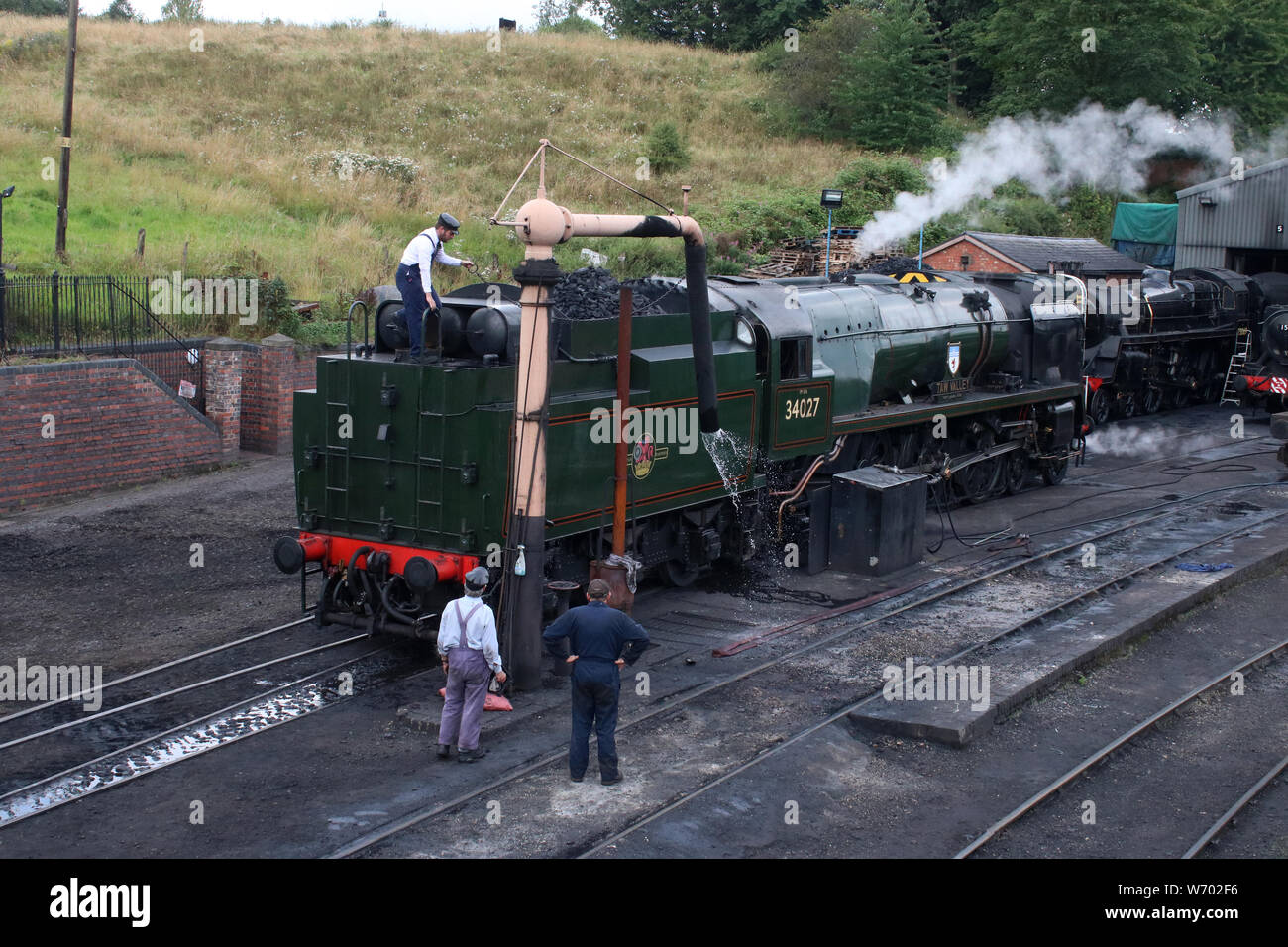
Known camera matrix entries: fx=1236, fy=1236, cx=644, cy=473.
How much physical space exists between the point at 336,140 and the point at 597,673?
35229mm

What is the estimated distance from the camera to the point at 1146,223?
121ft

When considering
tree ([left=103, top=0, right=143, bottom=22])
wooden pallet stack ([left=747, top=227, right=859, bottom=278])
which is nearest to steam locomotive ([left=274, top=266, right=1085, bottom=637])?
wooden pallet stack ([left=747, top=227, right=859, bottom=278])

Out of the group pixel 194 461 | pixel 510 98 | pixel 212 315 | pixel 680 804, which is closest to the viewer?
pixel 680 804

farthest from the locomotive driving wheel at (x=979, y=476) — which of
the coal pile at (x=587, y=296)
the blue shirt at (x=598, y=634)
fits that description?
the blue shirt at (x=598, y=634)

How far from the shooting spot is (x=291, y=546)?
10.7 meters

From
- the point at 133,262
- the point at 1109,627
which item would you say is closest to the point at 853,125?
the point at 133,262

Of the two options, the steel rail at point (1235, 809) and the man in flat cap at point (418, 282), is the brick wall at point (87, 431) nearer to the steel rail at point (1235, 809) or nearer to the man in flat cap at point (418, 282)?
the man in flat cap at point (418, 282)

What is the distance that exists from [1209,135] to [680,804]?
42.7 meters

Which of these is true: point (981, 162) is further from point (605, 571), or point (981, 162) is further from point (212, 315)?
point (605, 571)

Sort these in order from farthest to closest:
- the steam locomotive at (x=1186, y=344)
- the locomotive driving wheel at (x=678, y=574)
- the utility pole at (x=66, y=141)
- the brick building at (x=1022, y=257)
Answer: the brick building at (x=1022, y=257)
the steam locomotive at (x=1186, y=344)
the utility pole at (x=66, y=141)
the locomotive driving wheel at (x=678, y=574)

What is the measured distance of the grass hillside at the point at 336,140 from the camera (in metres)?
25.2

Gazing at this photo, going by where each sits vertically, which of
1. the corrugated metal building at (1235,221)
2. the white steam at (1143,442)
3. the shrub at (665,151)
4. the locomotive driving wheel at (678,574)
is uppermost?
the shrub at (665,151)

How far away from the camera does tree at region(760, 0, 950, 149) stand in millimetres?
40719

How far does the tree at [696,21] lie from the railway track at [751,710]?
52.8 m
